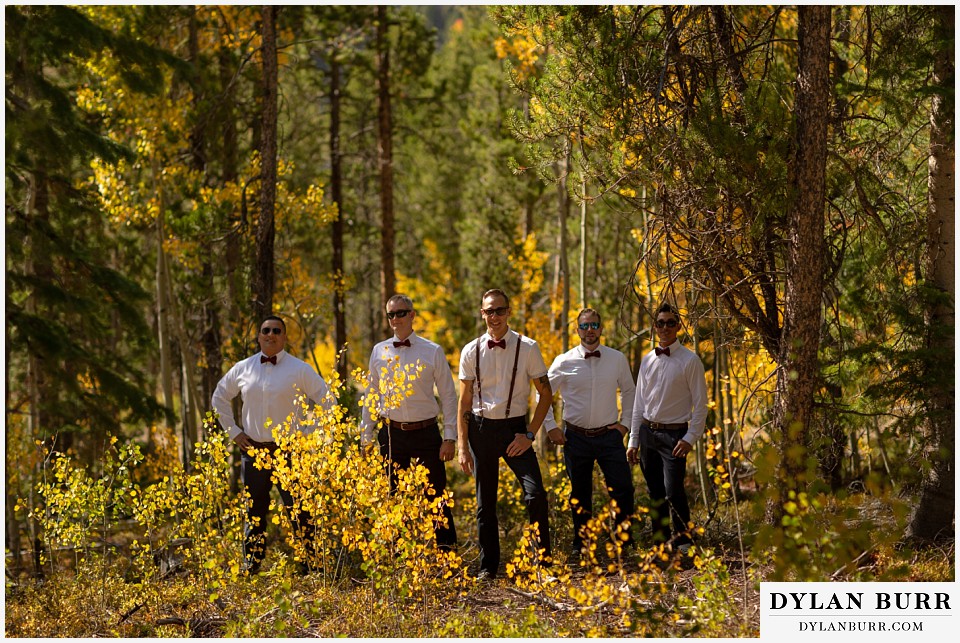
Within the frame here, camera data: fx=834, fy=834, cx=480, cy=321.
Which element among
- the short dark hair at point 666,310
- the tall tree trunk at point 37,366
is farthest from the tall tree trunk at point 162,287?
the short dark hair at point 666,310

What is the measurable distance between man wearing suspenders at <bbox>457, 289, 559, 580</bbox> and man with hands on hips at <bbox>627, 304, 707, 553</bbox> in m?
0.93

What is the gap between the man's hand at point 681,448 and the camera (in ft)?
20.4

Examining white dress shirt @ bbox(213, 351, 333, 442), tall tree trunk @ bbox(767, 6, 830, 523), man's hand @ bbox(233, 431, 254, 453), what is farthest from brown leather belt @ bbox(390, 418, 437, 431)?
tall tree trunk @ bbox(767, 6, 830, 523)

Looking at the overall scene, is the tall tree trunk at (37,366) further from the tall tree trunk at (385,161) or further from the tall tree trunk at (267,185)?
the tall tree trunk at (385,161)

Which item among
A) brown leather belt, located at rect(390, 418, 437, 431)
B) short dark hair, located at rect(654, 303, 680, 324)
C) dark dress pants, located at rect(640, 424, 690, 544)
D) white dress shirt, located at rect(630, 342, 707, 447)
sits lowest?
dark dress pants, located at rect(640, 424, 690, 544)

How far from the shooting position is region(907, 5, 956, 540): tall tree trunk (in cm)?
610

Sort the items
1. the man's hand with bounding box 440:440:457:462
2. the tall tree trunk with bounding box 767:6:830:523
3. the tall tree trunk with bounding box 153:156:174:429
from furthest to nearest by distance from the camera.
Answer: the tall tree trunk with bounding box 153:156:174:429
the man's hand with bounding box 440:440:457:462
the tall tree trunk with bounding box 767:6:830:523

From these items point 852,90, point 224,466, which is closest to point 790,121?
point 852,90

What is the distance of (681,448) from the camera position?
246 inches

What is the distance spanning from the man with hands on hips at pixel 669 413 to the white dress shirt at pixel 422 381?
1.51 m

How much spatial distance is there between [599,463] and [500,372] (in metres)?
1.14

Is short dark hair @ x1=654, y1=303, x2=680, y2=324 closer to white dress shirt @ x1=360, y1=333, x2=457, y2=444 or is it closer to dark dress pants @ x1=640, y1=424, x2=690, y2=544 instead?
dark dress pants @ x1=640, y1=424, x2=690, y2=544

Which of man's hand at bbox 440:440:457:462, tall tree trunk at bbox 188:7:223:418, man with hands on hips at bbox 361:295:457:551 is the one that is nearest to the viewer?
man's hand at bbox 440:440:457:462

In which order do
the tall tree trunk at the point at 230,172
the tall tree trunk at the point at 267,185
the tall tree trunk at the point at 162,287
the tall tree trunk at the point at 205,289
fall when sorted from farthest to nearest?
1. the tall tree trunk at the point at 205,289
2. the tall tree trunk at the point at 162,287
3. the tall tree trunk at the point at 230,172
4. the tall tree trunk at the point at 267,185
